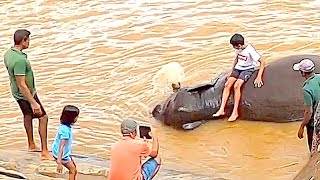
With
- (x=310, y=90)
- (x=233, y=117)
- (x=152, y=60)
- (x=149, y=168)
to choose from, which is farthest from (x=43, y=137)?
(x=152, y=60)

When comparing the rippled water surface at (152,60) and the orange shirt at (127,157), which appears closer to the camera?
the orange shirt at (127,157)

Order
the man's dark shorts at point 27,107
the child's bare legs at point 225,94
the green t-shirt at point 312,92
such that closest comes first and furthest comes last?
the green t-shirt at point 312,92
the man's dark shorts at point 27,107
the child's bare legs at point 225,94

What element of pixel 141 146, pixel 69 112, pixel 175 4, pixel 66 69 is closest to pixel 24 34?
pixel 69 112

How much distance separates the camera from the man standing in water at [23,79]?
27.1ft

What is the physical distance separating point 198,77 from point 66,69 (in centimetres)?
255

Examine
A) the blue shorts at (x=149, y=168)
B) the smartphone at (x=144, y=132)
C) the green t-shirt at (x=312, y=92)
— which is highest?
the green t-shirt at (x=312, y=92)

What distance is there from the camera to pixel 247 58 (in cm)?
1020

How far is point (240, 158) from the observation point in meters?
9.66

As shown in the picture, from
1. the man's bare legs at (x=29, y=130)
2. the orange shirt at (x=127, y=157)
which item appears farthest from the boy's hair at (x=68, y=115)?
the man's bare legs at (x=29, y=130)

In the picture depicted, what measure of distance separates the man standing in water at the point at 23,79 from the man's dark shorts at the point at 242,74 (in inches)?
116

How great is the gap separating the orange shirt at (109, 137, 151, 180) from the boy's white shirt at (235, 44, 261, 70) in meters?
3.77

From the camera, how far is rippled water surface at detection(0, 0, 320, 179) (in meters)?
9.91

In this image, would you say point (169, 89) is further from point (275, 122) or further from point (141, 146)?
point (141, 146)

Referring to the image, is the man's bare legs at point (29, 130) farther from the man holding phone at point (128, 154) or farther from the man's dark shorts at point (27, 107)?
the man holding phone at point (128, 154)
